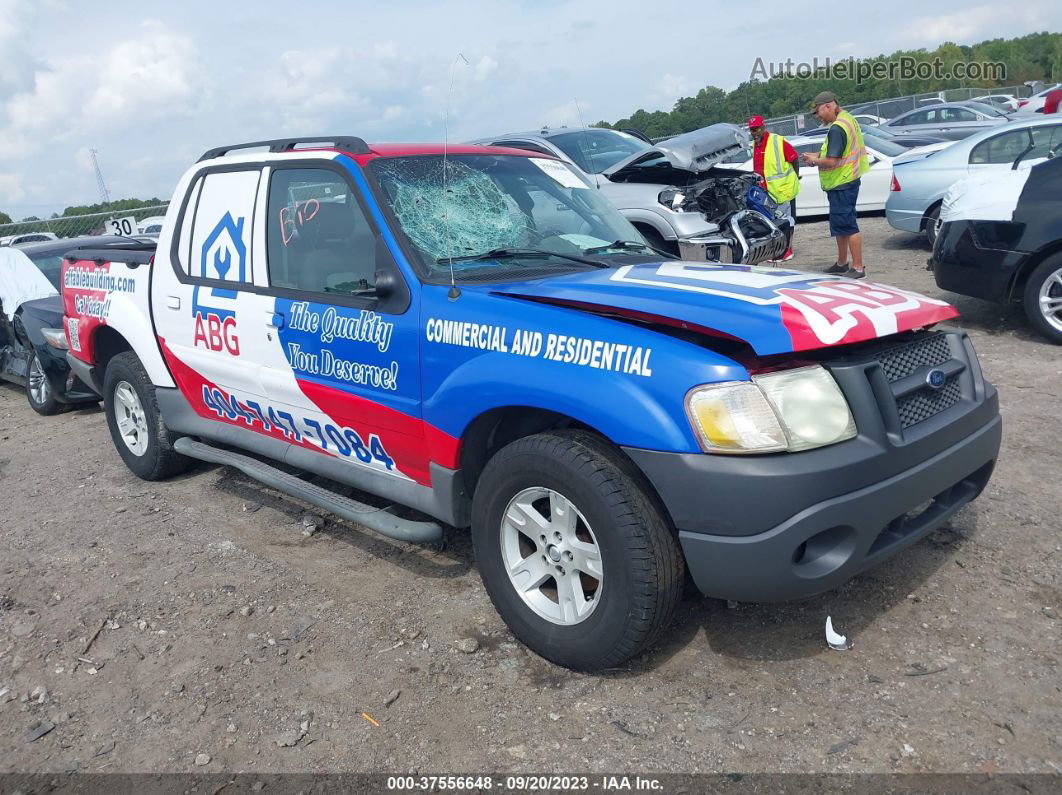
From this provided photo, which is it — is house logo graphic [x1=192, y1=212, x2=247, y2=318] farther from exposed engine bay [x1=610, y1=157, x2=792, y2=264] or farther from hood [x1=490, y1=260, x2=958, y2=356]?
exposed engine bay [x1=610, y1=157, x2=792, y2=264]

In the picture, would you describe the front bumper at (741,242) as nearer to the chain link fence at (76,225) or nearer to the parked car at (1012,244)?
the parked car at (1012,244)

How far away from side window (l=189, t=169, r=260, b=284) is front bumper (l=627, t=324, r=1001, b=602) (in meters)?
2.53

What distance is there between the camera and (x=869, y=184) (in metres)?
13.6

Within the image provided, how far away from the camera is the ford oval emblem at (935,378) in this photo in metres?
3.02

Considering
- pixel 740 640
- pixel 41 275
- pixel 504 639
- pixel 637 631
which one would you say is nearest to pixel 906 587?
pixel 740 640

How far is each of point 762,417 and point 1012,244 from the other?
497 centimetres

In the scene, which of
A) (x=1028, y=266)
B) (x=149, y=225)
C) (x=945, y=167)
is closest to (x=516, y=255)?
(x=1028, y=266)

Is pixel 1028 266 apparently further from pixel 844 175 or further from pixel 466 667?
pixel 466 667

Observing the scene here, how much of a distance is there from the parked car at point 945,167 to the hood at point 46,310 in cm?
888

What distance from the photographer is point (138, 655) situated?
358cm

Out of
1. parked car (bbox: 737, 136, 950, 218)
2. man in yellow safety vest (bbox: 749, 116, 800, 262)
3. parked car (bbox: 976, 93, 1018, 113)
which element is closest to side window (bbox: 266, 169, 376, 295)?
man in yellow safety vest (bbox: 749, 116, 800, 262)

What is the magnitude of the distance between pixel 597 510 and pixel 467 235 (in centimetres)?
148

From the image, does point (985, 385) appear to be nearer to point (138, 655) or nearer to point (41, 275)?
point (138, 655)

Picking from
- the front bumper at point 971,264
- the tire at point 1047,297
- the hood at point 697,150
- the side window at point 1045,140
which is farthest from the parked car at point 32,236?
the tire at point 1047,297
